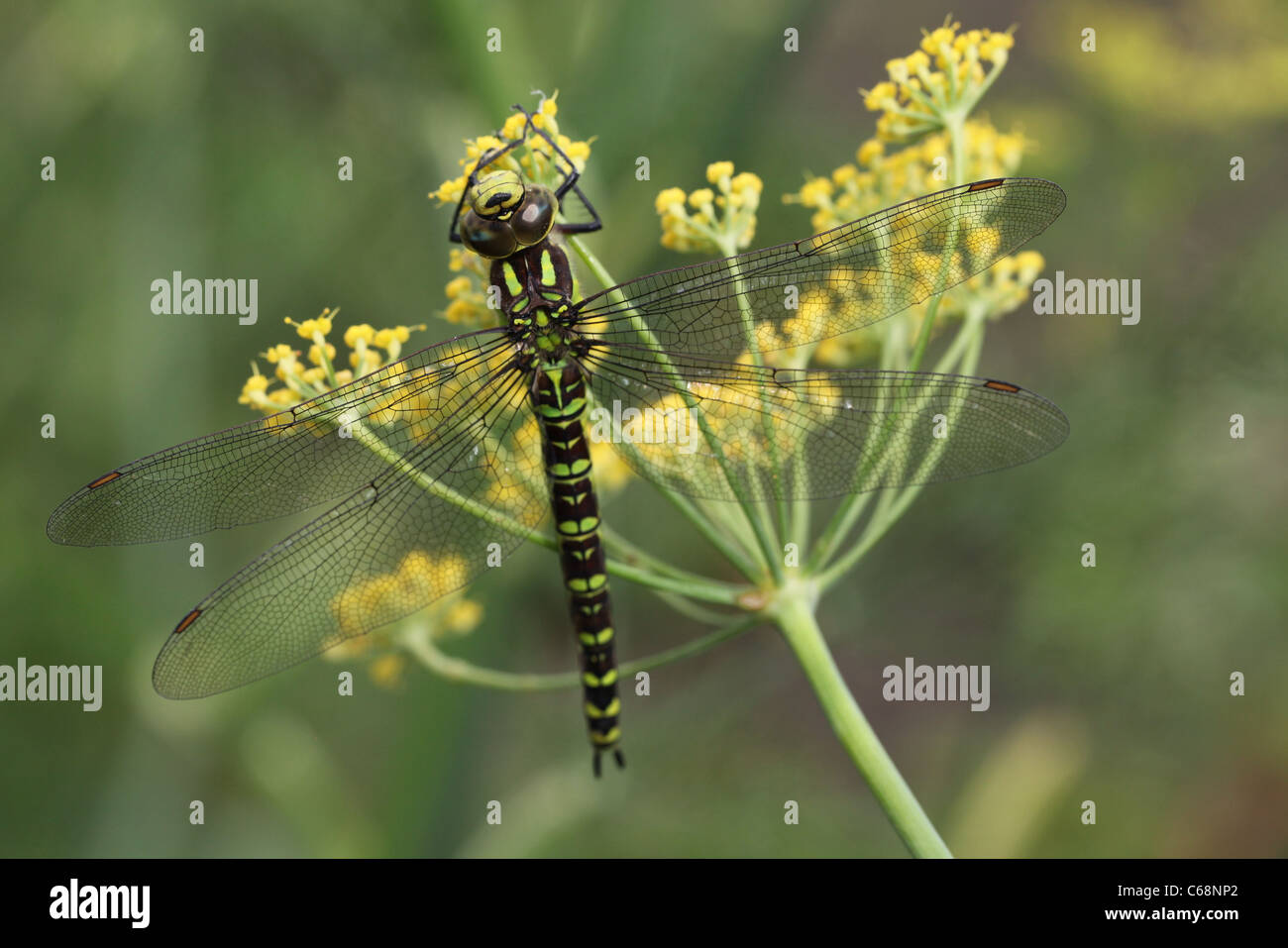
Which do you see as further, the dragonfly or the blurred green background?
the blurred green background

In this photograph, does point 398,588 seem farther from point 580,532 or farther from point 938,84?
point 938,84

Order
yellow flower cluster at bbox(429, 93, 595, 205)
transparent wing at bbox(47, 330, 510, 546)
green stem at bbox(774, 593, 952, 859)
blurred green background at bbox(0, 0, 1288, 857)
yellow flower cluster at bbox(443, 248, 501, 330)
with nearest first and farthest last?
1. green stem at bbox(774, 593, 952, 859)
2. yellow flower cluster at bbox(429, 93, 595, 205)
3. transparent wing at bbox(47, 330, 510, 546)
4. yellow flower cluster at bbox(443, 248, 501, 330)
5. blurred green background at bbox(0, 0, 1288, 857)

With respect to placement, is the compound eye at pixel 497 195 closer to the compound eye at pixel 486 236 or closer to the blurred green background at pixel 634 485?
the compound eye at pixel 486 236

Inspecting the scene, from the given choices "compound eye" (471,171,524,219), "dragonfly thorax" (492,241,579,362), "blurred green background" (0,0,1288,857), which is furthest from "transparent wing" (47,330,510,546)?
"blurred green background" (0,0,1288,857)

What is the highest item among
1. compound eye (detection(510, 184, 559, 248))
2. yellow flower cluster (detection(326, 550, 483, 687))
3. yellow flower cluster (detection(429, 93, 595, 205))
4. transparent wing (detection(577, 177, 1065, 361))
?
yellow flower cluster (detection(429, 93, 595, 205))

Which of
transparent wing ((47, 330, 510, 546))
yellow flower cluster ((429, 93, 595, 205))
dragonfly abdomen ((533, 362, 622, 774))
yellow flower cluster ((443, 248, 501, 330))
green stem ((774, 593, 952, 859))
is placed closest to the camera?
green stem ((774, 593, 952, 859))

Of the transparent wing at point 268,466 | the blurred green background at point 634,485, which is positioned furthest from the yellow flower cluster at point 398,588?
the blurred green background at point 634,485

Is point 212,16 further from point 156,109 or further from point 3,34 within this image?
point 3,34

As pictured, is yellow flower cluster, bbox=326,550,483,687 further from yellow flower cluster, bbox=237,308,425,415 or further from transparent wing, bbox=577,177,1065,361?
transparent wing, bbox=577,177,1065,361
